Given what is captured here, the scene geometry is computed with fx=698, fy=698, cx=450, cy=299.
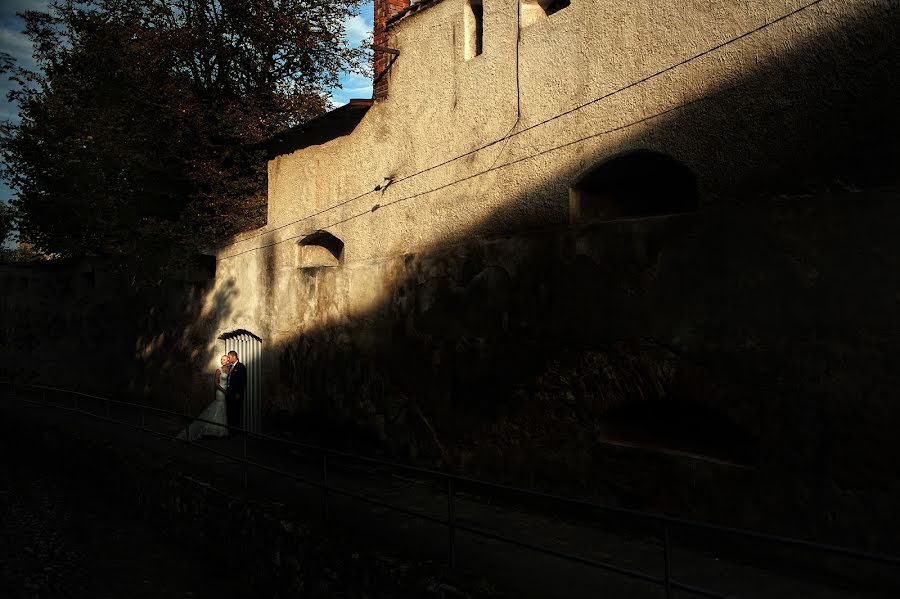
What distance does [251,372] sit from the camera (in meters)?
12.1

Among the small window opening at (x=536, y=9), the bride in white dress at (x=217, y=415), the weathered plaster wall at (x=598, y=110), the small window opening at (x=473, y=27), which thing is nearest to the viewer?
the weathered plaster wall at (x=598, y=110)

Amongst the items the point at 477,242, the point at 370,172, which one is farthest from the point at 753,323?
the point at 370,172

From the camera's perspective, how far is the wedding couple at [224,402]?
11.1 meters

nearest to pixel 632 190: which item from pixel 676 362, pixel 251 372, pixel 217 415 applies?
pixel 676 362

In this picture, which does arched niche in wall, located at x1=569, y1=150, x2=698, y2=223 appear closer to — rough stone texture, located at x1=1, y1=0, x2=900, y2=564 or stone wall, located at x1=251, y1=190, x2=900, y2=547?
rough stone texture, located at x1=1, y1=0, x2=900, y2=564

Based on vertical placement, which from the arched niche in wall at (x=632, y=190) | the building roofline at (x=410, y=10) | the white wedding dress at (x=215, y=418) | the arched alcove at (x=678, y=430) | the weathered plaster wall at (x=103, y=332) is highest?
the building roofline at (x=410, y=10)

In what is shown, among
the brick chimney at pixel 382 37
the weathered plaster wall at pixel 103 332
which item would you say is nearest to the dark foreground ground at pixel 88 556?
the weathered plaster wall at pixel 103 332

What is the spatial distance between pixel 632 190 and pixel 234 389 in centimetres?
729

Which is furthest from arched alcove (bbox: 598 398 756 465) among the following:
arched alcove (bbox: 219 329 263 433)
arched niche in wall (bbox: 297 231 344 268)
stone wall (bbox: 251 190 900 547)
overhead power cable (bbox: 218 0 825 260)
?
arched alcove (bbox: 219 329 263 433)

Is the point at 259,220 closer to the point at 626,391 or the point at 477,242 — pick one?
Result: the point at 477,242

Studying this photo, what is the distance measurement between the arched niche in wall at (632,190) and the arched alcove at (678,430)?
71.4 inches

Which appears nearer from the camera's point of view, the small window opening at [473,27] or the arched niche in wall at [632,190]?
the arched niche in wall at [632,190]

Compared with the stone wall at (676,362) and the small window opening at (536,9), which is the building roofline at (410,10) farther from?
the stone wall at (676,362)

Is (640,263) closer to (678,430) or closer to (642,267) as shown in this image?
(642,267)
